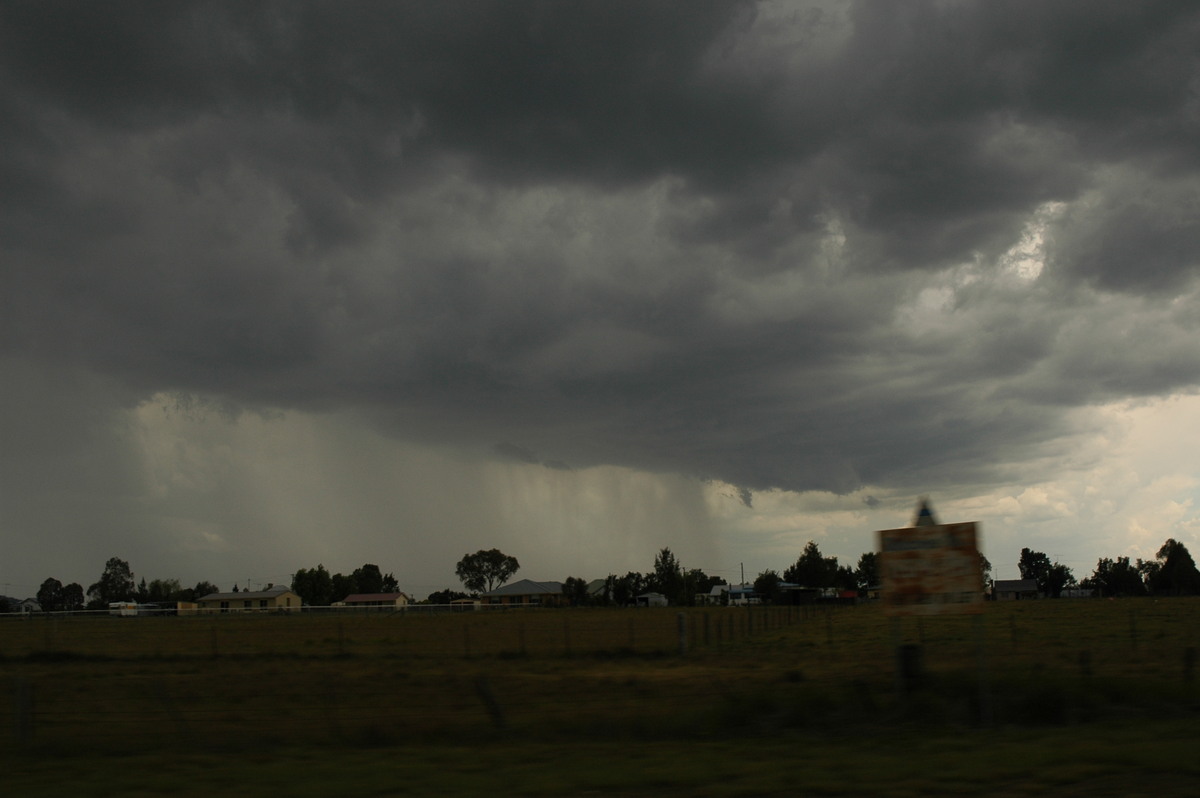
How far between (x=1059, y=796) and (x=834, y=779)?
1980 mm

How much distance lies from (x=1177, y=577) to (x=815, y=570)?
64.9 m

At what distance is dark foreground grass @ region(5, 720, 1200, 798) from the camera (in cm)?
902

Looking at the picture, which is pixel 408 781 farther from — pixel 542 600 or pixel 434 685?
pixel 542 600

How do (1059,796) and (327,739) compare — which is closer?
(1059,796)

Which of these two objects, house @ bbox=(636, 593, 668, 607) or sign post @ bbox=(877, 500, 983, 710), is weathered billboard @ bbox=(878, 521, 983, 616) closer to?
sign post @ bbox=(877, 500, 983, 710)

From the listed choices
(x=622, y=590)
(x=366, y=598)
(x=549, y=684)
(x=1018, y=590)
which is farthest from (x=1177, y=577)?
(x=549, y=684)

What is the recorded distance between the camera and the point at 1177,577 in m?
176

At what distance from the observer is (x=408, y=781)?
9797mm

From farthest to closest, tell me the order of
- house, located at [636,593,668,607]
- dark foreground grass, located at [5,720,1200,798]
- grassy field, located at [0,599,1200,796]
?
house, located at [636,593,668,607] < grassy field, located at [0,599,1200,796] < dark foreground grass, located at [5,720,1200,798]

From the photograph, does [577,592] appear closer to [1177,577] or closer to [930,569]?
[1177,577]

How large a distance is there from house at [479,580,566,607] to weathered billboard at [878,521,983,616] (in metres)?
169

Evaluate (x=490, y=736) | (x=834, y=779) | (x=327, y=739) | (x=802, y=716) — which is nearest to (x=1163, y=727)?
(x=802, y=716)

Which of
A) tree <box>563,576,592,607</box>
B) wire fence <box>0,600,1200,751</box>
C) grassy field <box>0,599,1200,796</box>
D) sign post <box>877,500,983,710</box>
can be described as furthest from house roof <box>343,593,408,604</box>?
sign post <box>877,500,983,710</box>

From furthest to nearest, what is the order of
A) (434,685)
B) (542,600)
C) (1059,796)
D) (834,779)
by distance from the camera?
1. (542,600)
2. (434,685)
3. (834,779)
4. (1059,796)
